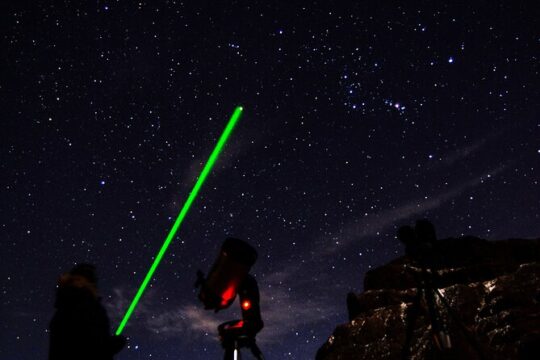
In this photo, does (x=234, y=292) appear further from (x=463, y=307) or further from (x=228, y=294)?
(x=463, y=307)

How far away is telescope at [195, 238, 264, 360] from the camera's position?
10.5ft

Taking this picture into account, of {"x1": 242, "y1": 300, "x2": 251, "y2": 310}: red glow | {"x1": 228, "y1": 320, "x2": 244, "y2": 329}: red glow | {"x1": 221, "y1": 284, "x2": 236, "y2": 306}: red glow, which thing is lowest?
{"x1": 228, "y1": 320, "x2": 244, "y2": 329}: red glow

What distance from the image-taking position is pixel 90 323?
10.8ft

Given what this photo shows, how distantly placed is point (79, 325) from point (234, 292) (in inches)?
55.0

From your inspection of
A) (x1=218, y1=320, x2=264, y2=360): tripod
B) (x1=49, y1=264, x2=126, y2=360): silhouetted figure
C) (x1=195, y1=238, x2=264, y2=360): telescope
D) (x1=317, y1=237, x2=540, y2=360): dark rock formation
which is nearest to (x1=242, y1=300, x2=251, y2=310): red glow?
(x1=195, y1=238, x2=264, y2=360): telescope

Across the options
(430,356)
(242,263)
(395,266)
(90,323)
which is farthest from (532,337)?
(90,323)

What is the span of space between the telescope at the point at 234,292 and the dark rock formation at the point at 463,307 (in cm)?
380

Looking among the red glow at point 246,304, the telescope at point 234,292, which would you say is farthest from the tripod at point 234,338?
the red glow at point 246,304

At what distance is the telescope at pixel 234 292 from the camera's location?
10.5ft

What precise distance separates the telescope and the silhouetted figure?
97 cm

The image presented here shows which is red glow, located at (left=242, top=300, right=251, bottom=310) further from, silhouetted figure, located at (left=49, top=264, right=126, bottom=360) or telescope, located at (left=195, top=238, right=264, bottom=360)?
silhouetted figure, located at (left=49, top=264, right=126, bottom=360)

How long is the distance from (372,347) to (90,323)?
7.10 m

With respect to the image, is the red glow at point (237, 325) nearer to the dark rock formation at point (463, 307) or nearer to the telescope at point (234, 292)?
the telescope at point (234, 292)

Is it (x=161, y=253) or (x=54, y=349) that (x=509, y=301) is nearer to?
(x=161, y=253)
